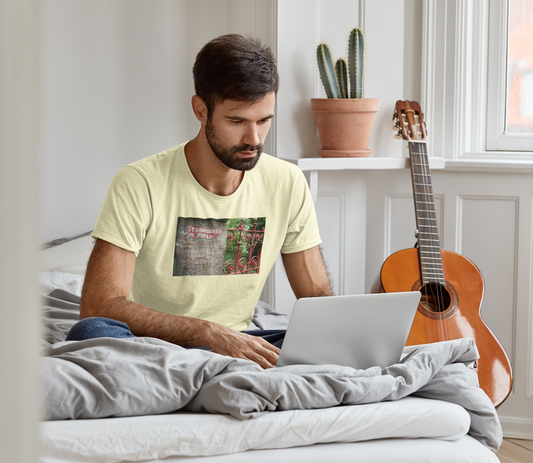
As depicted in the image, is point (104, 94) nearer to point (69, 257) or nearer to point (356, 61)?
point (69, 257)

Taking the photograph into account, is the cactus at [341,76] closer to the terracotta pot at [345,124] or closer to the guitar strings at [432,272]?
the terracotta pot at [345,124]

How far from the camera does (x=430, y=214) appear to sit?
1.98m

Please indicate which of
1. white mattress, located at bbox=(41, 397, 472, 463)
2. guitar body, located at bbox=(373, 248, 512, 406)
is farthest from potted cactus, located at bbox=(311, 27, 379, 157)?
white mattress, located at bbox=(41, 397, 472, 463)

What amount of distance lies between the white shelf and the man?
0.56m

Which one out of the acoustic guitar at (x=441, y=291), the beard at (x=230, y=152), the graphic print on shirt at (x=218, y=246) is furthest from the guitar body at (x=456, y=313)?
the beard at (x=230, y=152)

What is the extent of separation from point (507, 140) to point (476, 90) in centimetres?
23

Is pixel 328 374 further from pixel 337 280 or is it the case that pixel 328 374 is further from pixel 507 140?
pixel 507 140

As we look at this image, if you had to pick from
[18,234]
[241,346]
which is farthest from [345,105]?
[18,234]

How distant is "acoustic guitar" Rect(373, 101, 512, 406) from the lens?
5.96 ft

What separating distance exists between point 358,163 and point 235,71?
84cm

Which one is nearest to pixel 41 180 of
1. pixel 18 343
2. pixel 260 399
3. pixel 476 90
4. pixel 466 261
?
pixel 18 343

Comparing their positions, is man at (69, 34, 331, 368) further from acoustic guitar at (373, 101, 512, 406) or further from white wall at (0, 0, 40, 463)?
white wall at (0, 0, 40, 463)

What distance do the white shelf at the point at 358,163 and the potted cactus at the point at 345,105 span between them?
3 centimetres

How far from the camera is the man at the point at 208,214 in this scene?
1355 mm
